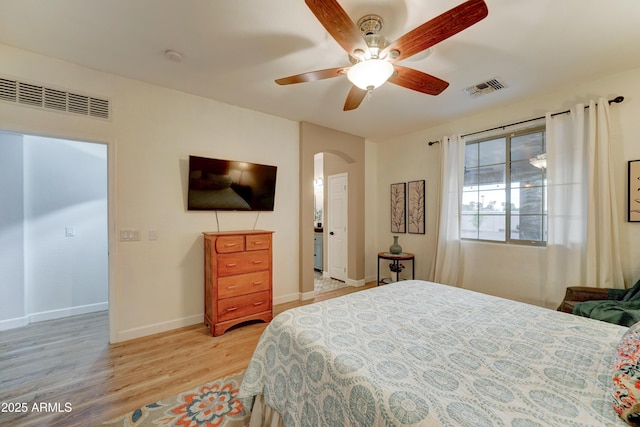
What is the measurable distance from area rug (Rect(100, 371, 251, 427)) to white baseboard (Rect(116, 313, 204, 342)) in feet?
3.88

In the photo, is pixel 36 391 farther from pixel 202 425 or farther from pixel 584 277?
pixel 584 277

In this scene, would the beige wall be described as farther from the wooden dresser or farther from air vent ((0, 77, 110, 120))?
air vent ((0, 77, 110, 120))

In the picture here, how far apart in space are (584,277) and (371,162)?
10.8 feet

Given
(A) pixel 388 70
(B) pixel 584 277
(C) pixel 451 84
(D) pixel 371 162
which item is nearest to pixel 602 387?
(A) pixel 388 70

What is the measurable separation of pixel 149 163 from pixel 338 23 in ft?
7.99

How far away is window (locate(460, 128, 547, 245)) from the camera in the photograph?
3.09 metres

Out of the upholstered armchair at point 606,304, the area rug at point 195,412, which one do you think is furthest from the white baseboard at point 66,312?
the upholstered armchair at point 606,304

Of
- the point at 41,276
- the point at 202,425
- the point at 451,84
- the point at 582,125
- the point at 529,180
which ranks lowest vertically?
the point at 202,425

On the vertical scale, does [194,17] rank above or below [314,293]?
above

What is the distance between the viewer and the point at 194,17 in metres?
1.79

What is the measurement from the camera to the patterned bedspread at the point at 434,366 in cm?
84

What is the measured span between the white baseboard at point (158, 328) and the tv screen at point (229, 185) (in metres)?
1.30

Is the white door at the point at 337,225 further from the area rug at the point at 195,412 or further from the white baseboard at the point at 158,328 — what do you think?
the area rug at the point at 195,412

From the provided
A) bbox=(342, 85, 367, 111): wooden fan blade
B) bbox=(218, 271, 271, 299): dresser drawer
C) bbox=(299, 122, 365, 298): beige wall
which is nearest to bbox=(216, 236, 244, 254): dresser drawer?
bbox=(218, 271, 271, 299): dresser drawer
